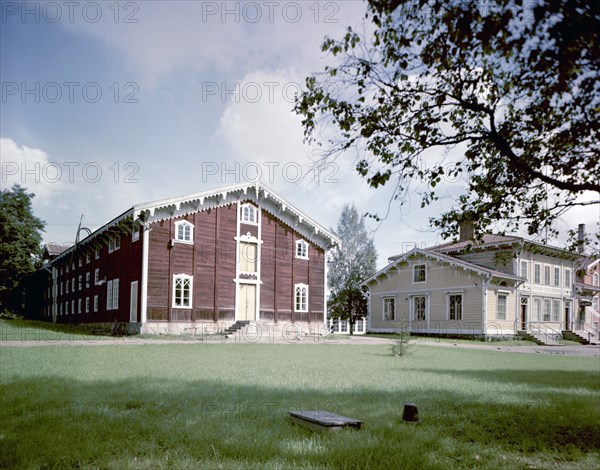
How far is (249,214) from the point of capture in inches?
1289

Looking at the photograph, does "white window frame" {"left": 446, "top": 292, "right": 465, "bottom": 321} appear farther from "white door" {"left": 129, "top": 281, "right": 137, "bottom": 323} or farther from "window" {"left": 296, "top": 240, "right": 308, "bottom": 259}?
"white door" {"left": 129, "top": 281, "right": 137, "bottom": 323}

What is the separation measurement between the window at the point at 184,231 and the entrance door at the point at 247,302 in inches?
183

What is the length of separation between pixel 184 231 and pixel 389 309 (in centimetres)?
2058

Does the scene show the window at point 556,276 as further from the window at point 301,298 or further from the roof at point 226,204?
the window at point 301,298

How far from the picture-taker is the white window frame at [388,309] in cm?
4258

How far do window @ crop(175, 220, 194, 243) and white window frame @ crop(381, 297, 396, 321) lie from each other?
1977 centimetres

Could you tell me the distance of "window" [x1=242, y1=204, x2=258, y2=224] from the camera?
32500mm

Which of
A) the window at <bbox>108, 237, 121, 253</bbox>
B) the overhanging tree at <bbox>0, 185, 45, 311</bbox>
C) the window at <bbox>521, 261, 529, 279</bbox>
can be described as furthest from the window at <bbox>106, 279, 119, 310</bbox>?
the window at <bbox>521, 261, 529, 279</bbox>

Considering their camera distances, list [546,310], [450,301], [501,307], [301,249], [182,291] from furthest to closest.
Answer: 1. [546,310]
2. [450,301]
3. [501,307]
4. [301,249]
5. [182,291]

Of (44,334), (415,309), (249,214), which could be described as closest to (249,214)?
(249,214)

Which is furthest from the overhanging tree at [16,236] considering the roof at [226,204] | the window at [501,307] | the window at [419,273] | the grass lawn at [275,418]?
the window at [501,307]

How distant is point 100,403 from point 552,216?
8.41m

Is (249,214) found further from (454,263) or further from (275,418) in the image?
(275,418)

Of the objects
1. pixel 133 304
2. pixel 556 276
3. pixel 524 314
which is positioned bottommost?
pixel 524 314
